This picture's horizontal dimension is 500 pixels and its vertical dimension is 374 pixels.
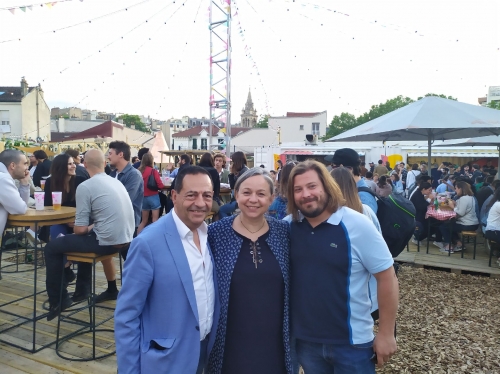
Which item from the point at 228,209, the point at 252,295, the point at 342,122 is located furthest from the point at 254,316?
the point at 342,122

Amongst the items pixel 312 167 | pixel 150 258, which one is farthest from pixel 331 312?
pixel 150 258

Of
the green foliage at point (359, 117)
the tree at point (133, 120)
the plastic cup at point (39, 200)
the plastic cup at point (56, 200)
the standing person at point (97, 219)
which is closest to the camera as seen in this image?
the standing person at point (97, 219)

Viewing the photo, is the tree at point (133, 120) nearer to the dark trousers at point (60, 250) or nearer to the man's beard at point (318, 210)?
the dark trousers at point (60, 250)

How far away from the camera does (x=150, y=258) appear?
1524 millimetres

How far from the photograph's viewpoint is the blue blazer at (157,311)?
1513 millimetres

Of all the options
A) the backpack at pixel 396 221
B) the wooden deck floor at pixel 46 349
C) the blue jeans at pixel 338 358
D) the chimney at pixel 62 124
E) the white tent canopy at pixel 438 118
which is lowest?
the wooden deck floor at pixel 46 349

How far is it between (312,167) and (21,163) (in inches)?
129

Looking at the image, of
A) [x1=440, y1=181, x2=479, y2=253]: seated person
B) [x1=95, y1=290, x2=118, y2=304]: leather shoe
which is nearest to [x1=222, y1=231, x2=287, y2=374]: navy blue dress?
[x1=95, y1=290, x2=118, y2=304]: leather shoe

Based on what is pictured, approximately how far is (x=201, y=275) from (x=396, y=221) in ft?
5.37

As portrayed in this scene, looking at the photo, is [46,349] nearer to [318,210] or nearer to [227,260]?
[227,260]

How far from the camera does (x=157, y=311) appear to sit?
1.55 metres

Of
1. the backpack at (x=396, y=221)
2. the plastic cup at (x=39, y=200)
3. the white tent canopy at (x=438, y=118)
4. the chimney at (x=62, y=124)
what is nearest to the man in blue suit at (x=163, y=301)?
the backpack at (x=396, y=221)

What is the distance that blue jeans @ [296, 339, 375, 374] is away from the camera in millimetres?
1725

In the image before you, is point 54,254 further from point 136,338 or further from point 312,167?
point 312,167
